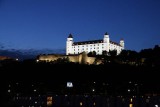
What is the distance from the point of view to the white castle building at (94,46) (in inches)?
3223

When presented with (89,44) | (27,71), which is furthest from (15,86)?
(89,44)

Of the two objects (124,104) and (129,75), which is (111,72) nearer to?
(129,75)

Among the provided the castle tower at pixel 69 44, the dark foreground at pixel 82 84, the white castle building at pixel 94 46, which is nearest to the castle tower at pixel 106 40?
the white castle building at pixel 94 46

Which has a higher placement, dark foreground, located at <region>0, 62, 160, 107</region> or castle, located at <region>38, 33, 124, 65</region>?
castle, located at <region>38, 33, 124, 65</region>

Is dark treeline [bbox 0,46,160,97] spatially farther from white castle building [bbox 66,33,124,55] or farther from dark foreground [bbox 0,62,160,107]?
white castle building [bbox 66,33,124,55]

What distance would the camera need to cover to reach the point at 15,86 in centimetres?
3972

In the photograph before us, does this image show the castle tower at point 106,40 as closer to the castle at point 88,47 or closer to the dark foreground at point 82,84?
the castle at point 88,47

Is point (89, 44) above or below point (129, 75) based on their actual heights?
above

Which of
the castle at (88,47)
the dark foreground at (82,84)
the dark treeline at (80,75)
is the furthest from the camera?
the castle at (88,47)

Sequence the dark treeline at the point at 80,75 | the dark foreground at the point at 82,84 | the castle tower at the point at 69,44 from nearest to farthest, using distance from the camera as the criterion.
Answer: the dark foreground at the point at 82,84, the dark treeline at the point at 80,75, the castle tower at the point at 69,44

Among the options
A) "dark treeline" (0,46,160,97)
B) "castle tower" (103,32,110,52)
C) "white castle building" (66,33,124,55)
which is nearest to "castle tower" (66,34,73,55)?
"white castle building" (66,33,124,55)

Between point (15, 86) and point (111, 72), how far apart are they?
60.1ft

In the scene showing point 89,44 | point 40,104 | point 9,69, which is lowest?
point 40,104

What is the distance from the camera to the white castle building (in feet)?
269
